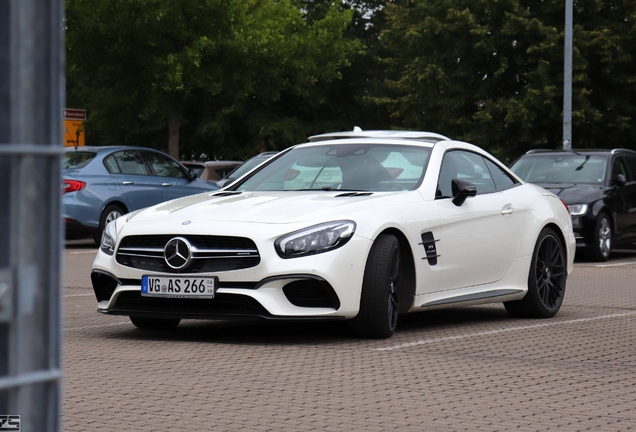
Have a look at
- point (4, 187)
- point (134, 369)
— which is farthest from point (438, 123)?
point (4, 187)

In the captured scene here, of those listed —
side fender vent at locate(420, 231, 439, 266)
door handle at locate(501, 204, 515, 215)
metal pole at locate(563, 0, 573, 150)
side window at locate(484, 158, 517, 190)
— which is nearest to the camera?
side fender vent at locate(420, 231, 439, 266)

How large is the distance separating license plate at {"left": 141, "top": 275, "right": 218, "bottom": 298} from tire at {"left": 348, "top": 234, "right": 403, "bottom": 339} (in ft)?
3.16

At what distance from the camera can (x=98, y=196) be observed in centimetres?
1881

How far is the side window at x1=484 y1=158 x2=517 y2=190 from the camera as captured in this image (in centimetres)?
972

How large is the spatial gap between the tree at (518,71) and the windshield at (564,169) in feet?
66.2

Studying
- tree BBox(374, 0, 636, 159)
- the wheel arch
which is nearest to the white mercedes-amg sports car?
the wheel arch

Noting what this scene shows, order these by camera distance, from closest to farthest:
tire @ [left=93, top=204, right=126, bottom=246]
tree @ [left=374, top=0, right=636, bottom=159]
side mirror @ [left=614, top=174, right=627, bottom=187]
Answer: side mirror @ [left=614, top=174, right=627, bottom=187] < tire @ [left=93, top=204, right=126, bottom=246] < tree @ [left=374, top=0, right=636, bottom=159]

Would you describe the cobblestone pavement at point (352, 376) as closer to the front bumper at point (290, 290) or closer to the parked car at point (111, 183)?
the front bumper at point (290, 290)

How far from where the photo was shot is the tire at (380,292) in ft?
25.4

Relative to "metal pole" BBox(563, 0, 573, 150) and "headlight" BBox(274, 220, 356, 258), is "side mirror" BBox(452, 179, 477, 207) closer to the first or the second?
"headlight" BBox(274, 220, 356, 258)

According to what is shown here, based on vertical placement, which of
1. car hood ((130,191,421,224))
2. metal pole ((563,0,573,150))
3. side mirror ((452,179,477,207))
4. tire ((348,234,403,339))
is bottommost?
tire ((348,234,403,339))

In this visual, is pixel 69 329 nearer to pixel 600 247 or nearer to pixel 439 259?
pixel 439 259

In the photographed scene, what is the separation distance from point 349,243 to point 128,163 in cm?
1249

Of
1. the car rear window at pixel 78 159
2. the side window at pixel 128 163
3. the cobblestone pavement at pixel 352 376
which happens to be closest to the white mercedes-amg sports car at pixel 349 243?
the cobblestone pavement at pixel 352 376
